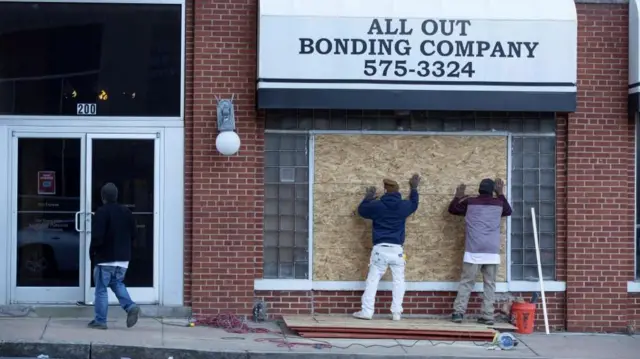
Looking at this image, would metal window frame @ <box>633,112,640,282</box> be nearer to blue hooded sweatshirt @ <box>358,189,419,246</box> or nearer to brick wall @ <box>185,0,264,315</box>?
blue hooded sweatshirt @ <box>358,189,419,246</box>

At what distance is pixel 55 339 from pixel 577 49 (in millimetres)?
7207

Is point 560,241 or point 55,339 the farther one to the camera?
point 560,241

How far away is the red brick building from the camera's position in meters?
12.4

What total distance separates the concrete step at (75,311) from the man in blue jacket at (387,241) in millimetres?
2313

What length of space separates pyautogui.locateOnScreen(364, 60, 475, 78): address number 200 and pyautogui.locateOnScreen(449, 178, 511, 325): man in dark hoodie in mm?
1388

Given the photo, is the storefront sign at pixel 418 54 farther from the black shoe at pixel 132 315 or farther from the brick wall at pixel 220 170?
the black shoe at pixel 132 315

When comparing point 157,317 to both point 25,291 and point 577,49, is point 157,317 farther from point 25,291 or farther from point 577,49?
point 577,49

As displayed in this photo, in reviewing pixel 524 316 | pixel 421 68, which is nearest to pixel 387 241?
pixel 524 316

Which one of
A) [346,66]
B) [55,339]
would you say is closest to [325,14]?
[346,66]

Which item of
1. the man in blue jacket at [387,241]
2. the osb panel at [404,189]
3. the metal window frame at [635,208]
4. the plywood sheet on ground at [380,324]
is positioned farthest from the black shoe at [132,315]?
the metal window frame at [635,208]

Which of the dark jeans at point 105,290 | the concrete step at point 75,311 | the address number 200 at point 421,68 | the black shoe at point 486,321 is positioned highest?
the address number 200 at point 421,68

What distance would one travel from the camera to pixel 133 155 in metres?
12.5

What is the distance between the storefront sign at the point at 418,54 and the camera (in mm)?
12086

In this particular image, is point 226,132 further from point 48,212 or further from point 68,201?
point 48,212
